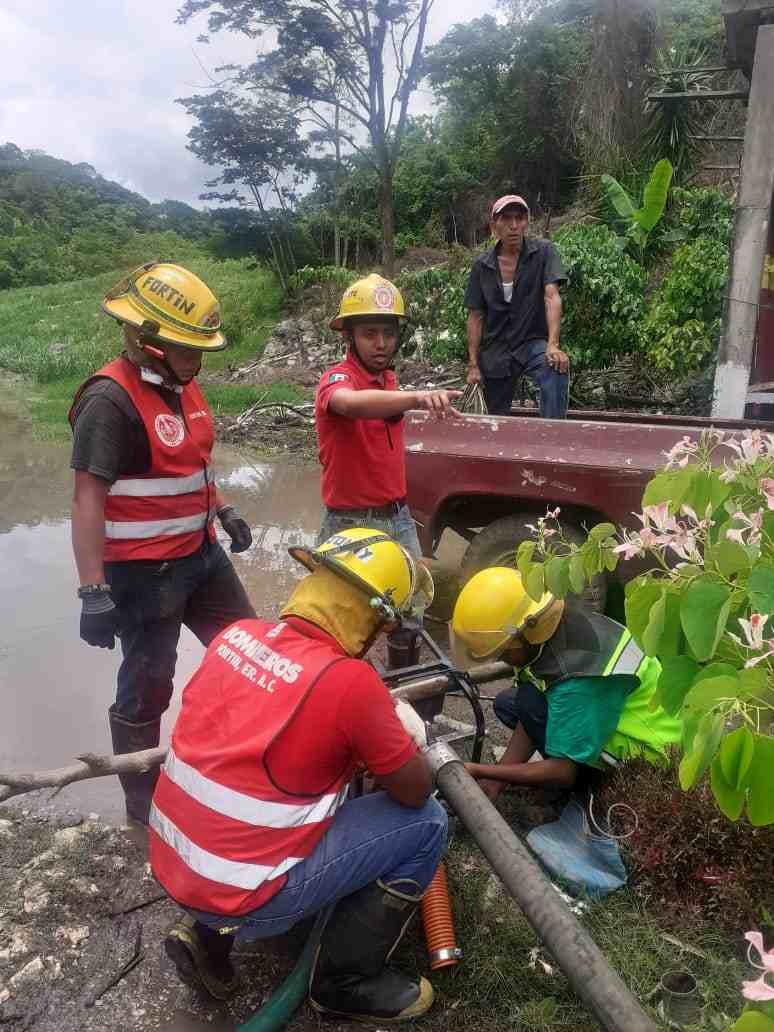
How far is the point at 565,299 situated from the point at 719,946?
692cm

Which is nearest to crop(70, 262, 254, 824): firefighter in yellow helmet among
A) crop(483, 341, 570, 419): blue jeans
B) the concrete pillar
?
crop(483, 341, 570, 419): blue jeans

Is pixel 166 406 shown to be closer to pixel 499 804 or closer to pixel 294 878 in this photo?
pixel 294 878

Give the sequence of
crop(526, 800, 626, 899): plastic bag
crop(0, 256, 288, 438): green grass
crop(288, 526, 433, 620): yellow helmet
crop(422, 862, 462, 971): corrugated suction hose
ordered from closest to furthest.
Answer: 1. crop(288, 526, 433, 620): yellow helmet
2. crop(422, 862, 462, 971): corrugated suction hose
3. crop(526, 800, 626, 899): plastic bag
4. crop(0, 256, 288, 438): green grass

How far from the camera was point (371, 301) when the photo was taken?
3.11 m

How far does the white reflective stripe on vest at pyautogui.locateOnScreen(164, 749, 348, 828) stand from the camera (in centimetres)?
187

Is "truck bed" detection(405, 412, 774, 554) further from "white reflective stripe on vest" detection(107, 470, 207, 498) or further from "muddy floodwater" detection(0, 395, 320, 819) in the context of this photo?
"white reflective stripe on vest" detection(107, 470, 207, 498)

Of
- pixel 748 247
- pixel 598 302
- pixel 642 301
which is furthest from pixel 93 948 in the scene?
pixel 642 301

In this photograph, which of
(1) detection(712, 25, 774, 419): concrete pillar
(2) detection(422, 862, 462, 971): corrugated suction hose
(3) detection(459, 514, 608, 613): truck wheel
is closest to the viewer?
(2) detection(422, 862, 462, 971): corrugated suction hose

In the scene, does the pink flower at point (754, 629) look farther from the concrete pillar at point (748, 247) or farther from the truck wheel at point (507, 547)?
the concrete pillar at point (748, 247)

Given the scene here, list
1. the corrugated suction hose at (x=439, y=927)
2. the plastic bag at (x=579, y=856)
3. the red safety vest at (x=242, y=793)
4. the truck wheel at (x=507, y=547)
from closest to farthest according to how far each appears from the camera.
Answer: the red safety vest at (x=242, y=793) → the corrugated suction hose at (x=439, y=927) → the plastic bag at (x=579, y=856) → the truck wheel at (x=507, y=547)

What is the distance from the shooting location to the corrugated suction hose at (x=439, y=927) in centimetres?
221

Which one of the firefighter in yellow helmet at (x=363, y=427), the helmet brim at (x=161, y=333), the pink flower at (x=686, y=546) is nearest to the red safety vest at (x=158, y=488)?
the helmet brim at (x=161, y=333)

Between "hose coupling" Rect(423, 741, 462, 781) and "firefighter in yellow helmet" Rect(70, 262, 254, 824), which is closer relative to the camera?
"hose coupling" Rect(423, 741, 462, 781)

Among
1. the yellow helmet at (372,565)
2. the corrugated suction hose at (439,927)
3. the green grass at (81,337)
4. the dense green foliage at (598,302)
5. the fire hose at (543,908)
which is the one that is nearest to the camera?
the fire hose at (543,908)
